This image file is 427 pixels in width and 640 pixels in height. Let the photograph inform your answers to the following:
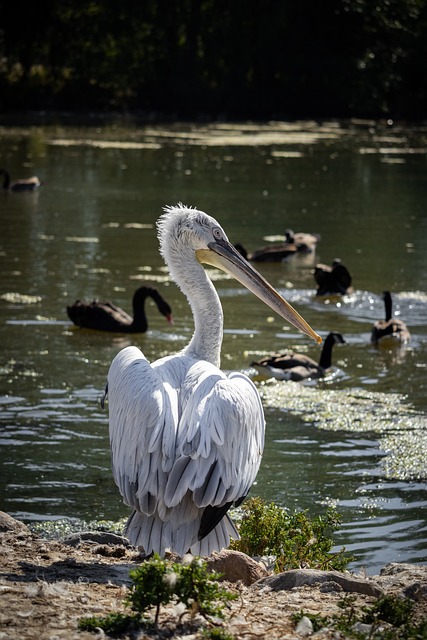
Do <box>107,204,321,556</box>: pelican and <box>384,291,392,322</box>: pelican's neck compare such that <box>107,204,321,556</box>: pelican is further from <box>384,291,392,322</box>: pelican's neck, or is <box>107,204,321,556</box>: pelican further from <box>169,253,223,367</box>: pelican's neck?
<box>384,291,392,322</box>: pelican's neck

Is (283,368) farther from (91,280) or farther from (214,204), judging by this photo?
(214,204)

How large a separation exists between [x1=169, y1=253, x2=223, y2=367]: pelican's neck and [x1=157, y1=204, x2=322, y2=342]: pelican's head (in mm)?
67

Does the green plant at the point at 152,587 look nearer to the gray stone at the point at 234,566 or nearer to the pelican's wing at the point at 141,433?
the pelican's wing at the point at 141,433

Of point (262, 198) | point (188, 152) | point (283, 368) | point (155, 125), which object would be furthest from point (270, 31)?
point (283, 368)

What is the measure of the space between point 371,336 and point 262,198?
9712 millimetres

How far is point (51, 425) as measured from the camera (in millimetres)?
7012

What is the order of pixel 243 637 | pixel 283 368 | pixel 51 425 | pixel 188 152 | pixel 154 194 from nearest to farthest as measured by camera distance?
pixel 243 637 < pixel 51 425 < pixel 283 368 < pixel 154 194 < pixel 188 152

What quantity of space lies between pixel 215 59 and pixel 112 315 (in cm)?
3237

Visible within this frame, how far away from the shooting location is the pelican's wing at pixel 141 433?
3.99 meters

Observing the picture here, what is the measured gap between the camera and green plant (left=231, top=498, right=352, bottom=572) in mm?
4747

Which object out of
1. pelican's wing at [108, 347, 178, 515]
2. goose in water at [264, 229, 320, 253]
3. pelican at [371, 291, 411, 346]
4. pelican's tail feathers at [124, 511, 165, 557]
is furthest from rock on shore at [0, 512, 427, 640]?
goose in water at [264, 229, 320, 253]

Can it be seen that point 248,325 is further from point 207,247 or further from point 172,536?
point 172,536

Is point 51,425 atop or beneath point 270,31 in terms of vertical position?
beneath

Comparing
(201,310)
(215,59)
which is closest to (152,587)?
(201,310)
